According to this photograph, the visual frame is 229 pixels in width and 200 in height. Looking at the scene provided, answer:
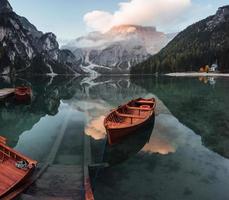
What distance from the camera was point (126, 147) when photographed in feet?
87.7

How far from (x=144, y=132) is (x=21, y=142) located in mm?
12348

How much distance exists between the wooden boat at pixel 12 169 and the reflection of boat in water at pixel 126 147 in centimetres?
769

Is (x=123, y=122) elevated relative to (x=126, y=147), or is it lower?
elevated

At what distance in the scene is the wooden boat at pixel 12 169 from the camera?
48.1 feet

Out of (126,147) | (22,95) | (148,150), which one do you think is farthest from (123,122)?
(22,95)

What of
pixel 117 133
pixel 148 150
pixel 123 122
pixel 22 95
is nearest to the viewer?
pixel 148 150

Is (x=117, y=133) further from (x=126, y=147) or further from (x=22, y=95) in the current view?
(x=22, y=95)

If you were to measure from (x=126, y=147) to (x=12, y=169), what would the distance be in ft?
40.4

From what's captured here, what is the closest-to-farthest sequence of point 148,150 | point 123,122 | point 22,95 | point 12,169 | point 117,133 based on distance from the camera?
point 12,169
point 148,150
point 117,133
point 123,122
point 22,95

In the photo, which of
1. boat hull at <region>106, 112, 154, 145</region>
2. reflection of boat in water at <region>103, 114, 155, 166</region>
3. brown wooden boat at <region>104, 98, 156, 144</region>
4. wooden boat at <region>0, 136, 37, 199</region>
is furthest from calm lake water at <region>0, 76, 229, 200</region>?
wooden boat at <region>0, 136, 37, 199</region>

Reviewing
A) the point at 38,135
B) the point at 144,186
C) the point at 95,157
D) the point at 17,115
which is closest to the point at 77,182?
the point at 144,186

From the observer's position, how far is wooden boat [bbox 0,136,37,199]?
14.6 metres

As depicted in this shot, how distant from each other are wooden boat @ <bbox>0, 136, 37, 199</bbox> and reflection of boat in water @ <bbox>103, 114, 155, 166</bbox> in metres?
7.69

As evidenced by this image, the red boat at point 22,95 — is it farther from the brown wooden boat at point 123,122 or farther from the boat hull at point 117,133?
the boat hull at point 117,133
